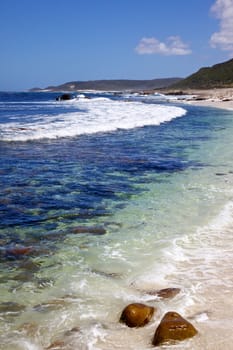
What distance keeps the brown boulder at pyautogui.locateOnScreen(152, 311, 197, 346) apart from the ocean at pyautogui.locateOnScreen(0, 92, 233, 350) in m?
0.08

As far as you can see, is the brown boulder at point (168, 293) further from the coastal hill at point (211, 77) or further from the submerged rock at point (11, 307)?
the coastal hill at point (211, 77)

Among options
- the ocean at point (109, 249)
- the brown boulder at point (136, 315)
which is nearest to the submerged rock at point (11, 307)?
the ocean at point (109, 249)

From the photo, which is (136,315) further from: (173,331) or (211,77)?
(211,77)

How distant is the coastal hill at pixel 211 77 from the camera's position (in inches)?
5236

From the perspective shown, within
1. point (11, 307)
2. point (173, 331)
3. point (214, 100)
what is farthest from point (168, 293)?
point (214, 100)

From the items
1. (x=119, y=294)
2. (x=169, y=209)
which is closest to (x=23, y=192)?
(x=169, y=209)

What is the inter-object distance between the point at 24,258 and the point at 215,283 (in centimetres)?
239

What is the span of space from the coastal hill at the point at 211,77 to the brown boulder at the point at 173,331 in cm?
12969

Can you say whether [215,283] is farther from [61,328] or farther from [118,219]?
[118,219]

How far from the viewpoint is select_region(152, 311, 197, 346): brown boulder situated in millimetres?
3484

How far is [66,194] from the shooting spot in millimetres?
8438

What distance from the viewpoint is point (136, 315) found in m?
3.86

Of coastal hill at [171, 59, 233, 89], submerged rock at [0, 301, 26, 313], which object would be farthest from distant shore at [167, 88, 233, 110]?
coastal hill at [171, 59, 233, 89]

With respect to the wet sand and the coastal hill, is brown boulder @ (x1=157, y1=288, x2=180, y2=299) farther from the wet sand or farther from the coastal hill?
the coastal hill
